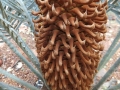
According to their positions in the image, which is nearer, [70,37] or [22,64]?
[70,37]

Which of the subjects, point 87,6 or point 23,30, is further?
point 23,30

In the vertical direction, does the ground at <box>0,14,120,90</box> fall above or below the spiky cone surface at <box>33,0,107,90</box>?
below

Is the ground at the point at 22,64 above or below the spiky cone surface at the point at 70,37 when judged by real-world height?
below

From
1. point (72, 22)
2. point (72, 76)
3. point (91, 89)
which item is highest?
point (72, 22)

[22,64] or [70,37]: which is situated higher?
[70,37]

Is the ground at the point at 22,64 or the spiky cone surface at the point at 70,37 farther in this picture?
the ground at the point at 22,64

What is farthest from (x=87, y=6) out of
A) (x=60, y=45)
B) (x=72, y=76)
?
(x=72, y=76)

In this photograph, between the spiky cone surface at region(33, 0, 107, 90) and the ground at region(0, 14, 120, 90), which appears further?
the ground at region(0, 14, 120, 90)

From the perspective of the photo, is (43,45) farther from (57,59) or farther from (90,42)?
(90,42)
